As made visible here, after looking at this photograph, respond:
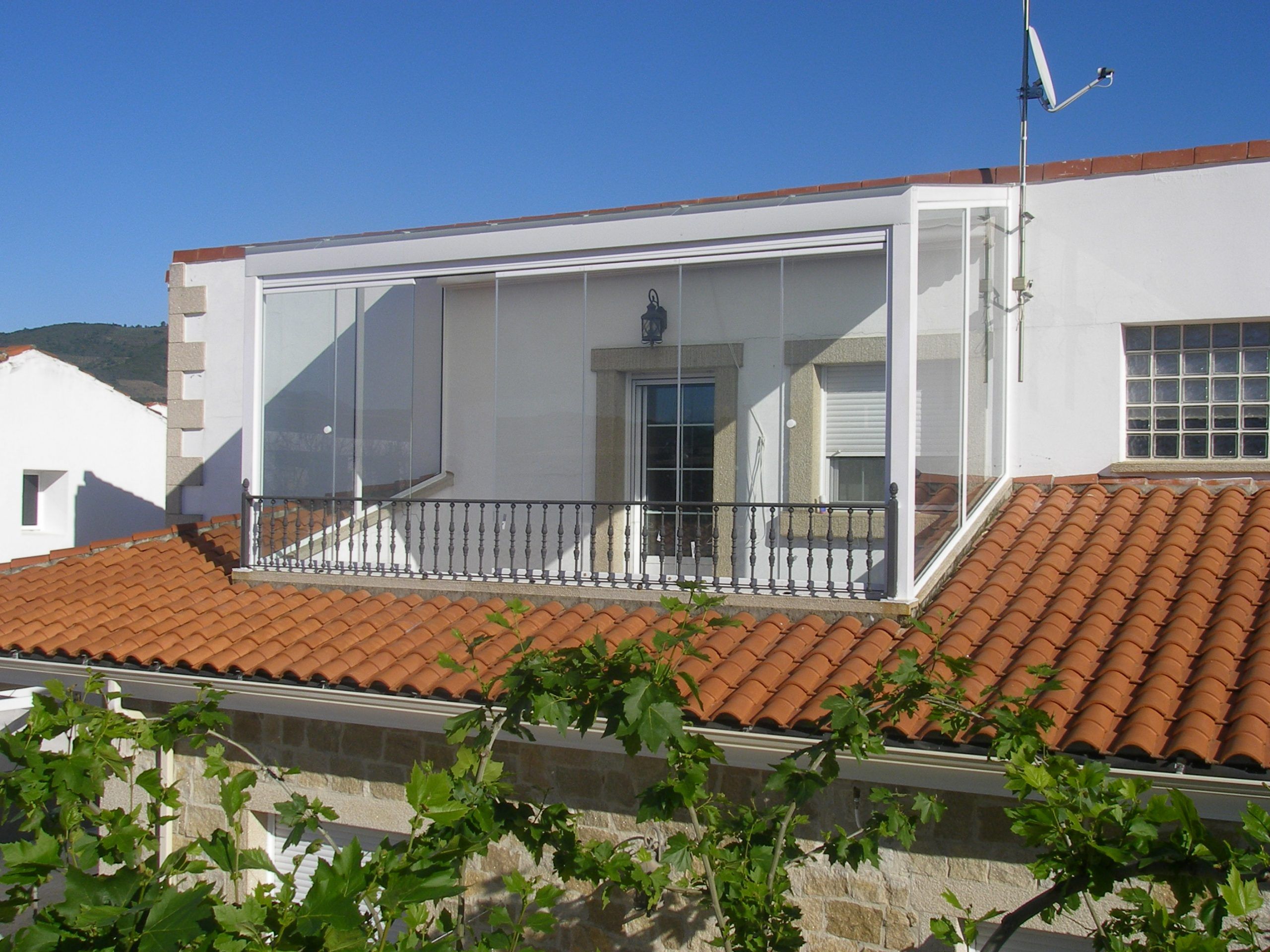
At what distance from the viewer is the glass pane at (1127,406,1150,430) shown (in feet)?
26.0

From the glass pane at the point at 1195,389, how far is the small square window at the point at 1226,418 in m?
0.12

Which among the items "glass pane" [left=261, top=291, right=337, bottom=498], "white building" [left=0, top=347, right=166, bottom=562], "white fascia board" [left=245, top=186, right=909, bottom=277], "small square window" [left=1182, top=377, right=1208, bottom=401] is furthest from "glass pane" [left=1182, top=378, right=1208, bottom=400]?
"white building" [left=0, top=347, right=166, bottom=562]

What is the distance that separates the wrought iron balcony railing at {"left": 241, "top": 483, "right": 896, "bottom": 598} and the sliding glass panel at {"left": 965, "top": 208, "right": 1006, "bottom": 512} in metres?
0.81

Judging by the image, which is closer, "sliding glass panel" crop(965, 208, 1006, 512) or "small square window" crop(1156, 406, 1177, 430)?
"sliding glass panel" crop(965, 208, 1006, 512)

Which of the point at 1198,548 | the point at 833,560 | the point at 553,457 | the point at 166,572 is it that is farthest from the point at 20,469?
the point at 1198,548

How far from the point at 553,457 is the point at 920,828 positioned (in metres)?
4.03

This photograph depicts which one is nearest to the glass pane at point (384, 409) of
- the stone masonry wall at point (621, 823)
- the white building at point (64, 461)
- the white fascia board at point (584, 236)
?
the white fascia board at point (584, 236)

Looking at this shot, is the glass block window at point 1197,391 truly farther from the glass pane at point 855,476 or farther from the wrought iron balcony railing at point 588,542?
the wrought iron balcony railing at point 588,542

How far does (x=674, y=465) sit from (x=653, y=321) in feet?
3.59

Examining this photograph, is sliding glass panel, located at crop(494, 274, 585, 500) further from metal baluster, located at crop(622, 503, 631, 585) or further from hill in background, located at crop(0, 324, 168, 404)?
hill in background, located at crop(0, 324, 168, 404)

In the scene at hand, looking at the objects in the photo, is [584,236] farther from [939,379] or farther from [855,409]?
[939,379]

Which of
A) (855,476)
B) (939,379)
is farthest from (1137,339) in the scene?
(855,476)

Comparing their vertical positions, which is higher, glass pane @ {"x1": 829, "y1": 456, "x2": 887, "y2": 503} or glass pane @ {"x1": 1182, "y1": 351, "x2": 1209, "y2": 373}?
glass pane @ {"x1": 1182, "y1": 351, "x2": 1209, "y2": 373}

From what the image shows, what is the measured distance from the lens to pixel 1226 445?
305 inches
